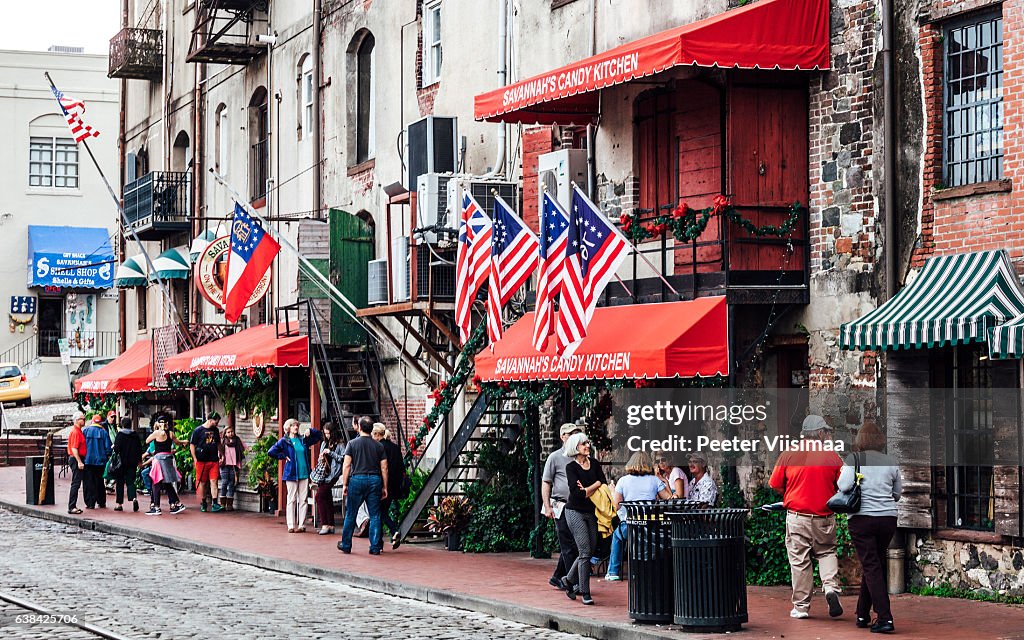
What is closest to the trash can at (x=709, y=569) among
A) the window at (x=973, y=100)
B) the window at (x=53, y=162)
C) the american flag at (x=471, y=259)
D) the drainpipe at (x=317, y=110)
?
the window at (x=973, y=100)

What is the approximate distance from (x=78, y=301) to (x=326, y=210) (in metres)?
26.6

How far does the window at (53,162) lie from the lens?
175 ft

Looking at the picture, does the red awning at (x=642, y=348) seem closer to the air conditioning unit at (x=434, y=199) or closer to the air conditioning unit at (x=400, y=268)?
the air conditioning unit at (x=434, y=199)

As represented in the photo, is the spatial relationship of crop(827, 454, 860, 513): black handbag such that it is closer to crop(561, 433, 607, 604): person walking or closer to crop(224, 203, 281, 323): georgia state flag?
crop(561, 433, 607, 604): person walking

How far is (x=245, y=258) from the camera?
25.9 m

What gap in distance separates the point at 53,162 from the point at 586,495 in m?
42.6

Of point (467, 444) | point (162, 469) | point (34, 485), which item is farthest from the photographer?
point (34, 485)

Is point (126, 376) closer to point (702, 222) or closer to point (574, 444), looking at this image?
point (702, 222)

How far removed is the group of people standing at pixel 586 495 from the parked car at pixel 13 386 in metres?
35.8

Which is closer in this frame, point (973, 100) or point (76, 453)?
point (973, 100)

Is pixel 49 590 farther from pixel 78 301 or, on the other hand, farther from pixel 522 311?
pixel 78 301

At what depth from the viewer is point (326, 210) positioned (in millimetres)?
28875

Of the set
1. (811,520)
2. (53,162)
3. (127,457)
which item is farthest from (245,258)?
(53,162)

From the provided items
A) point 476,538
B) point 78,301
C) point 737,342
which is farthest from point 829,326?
point 78,301
